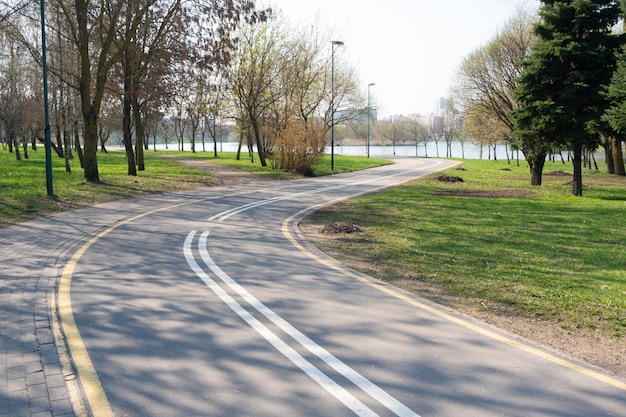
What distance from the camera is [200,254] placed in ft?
31.0

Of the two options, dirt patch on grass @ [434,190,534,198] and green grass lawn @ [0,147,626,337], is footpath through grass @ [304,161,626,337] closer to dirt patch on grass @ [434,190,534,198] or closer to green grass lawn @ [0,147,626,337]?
green grass lawn @ [0,147,626,337]

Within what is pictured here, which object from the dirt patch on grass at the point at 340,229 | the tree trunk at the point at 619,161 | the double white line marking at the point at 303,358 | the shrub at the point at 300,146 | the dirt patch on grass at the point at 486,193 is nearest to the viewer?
the double white line marking at the point at 303,358

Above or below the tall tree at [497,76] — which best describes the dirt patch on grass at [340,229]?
below

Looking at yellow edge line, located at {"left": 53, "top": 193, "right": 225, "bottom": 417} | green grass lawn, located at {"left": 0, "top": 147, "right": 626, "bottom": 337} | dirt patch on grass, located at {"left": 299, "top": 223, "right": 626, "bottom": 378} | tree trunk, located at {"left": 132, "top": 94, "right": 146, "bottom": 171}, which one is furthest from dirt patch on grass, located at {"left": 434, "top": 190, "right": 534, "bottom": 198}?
yellow edge line, located at {"left": 53, "top": 193, "right": 225, "bottom": 417}

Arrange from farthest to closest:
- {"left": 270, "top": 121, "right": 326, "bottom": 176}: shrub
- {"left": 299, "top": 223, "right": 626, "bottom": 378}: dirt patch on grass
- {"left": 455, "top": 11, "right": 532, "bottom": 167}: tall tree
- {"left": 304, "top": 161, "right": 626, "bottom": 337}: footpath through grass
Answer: {"left": 455, "top": 11, "right": 532, "bottom": 167}: tall tree < {"left": 270, "top": 121, "right": 326, "bottom": 176}: shrub < {"left": 304, "top": 161, "right": 626, "bottom": 337}: footpath through grass < {"left": 299, "top": 223, "right": 626, "bottom": 378}: dirt patch on grass

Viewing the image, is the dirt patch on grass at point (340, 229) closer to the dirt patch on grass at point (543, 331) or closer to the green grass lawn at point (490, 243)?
the green grass lawn at point (490, 243)

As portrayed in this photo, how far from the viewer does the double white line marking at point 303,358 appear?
3920mm

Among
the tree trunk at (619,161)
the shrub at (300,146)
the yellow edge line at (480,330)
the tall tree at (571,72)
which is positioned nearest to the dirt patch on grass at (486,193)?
the tall tree at (571,72)

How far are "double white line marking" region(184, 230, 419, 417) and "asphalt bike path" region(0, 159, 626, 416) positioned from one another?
0.05 ft

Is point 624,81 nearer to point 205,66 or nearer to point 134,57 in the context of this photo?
point 205,66

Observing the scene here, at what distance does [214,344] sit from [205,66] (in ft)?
65.3

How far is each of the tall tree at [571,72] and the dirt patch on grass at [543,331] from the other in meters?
17.2

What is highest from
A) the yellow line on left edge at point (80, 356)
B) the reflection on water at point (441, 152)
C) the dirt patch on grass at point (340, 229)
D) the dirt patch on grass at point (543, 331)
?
the reflection on water at point (441, 152)

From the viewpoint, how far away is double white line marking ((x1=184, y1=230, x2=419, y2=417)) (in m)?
3.92
